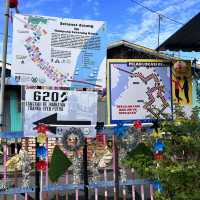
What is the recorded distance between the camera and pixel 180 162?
5082 millimetres

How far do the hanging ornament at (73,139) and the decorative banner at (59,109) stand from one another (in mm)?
102

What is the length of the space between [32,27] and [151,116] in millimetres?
1916

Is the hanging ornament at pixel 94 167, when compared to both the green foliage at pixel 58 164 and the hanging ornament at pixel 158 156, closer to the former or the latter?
the green foliage at pixel 58 164

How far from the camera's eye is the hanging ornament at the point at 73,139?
6.13 metres

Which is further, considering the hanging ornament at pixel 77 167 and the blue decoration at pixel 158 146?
the hanging ornament at pixel 77 167

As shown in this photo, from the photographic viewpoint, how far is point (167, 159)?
Answer: 5.27 m

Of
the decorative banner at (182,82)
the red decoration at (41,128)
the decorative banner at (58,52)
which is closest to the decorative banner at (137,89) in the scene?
the decorative banner at (182,82)

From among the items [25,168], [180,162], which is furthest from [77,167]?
[180,162]

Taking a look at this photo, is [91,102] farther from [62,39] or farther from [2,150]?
[2,150]

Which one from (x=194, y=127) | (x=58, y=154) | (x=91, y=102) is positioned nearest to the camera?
(x=194, y=127)

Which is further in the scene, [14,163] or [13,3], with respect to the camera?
[13,3]

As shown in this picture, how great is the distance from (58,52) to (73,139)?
3.81ft

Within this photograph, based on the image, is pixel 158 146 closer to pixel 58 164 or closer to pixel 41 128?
pixel 58 164

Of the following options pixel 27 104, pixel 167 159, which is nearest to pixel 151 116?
pixel 167 159
